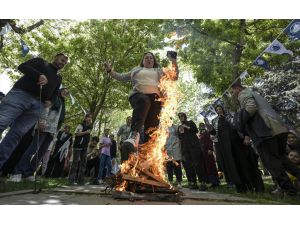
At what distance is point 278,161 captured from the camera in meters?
3.94

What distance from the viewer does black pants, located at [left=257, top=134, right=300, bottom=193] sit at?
3793 millimetres

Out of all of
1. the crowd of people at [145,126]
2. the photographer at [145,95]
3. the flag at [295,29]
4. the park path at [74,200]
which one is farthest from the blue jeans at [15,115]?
the flag at [295,29]

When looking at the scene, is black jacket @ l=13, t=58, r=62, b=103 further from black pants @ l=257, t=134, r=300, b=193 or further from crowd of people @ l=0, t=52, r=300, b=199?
black pants @ l=257, t=134, r=300, b=193

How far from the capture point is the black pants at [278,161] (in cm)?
379

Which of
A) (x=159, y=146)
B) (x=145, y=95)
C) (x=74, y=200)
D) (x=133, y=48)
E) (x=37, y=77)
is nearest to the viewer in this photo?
(x=74, y=200)

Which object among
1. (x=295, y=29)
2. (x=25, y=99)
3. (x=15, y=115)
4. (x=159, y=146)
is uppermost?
(x=295, y=29)

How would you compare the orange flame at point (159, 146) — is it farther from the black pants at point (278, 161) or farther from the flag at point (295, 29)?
the flag at point (295, 29)

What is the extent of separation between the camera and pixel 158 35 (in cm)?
1220

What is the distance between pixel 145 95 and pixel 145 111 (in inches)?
9.2

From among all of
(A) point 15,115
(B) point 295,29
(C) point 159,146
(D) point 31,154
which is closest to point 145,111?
(C) point 159,146

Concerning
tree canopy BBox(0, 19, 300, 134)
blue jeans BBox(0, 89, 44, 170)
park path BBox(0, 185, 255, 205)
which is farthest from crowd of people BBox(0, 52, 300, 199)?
tree canopy BBox(0, 19, 300, 134)

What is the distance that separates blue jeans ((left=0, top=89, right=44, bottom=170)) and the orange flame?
1.51 m

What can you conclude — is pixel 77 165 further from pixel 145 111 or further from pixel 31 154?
pixel 145 111
